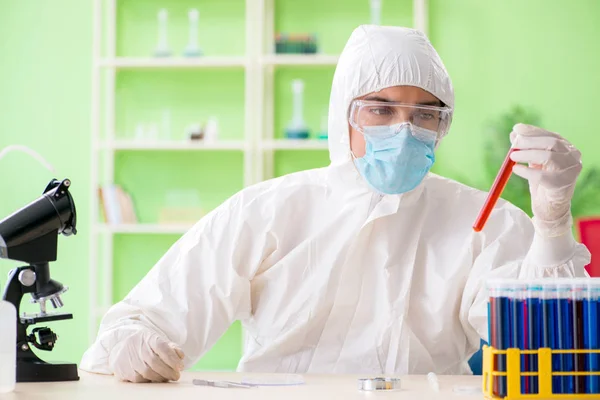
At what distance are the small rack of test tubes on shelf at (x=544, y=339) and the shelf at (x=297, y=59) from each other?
10.3ft

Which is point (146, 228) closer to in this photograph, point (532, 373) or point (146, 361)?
point (146, 361)

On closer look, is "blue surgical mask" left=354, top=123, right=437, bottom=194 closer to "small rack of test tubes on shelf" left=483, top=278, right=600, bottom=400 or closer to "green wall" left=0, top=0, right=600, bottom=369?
"small rack of test tubes on shelf" left=483, top=278, right=600, bottom=400

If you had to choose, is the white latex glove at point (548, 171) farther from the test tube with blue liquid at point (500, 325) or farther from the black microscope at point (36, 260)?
the black microscope at point (36, 260)

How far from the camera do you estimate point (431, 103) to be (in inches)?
81.4

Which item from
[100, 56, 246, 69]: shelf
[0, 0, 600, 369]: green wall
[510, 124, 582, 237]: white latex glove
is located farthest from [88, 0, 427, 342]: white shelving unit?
[510, 124, 582, 237]: white latex glove

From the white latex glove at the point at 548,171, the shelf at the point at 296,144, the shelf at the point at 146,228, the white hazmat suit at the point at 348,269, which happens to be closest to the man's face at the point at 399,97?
the white hazmat suit at the point at 348,269

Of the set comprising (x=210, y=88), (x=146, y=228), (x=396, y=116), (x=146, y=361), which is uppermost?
(x=210, y=88)

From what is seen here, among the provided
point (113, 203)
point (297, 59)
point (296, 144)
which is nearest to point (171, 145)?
point (113, 203)

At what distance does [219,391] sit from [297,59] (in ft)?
10.2

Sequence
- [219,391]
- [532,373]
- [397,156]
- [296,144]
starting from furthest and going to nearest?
[296,144] < [397,156] < [219,391] < [532,373]

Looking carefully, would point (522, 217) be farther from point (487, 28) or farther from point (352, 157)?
point (487, 28)

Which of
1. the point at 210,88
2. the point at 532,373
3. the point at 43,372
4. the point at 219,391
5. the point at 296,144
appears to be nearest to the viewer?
the point at 532,373

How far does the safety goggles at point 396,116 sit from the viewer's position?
2.00 metres

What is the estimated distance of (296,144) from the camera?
4.24 m
